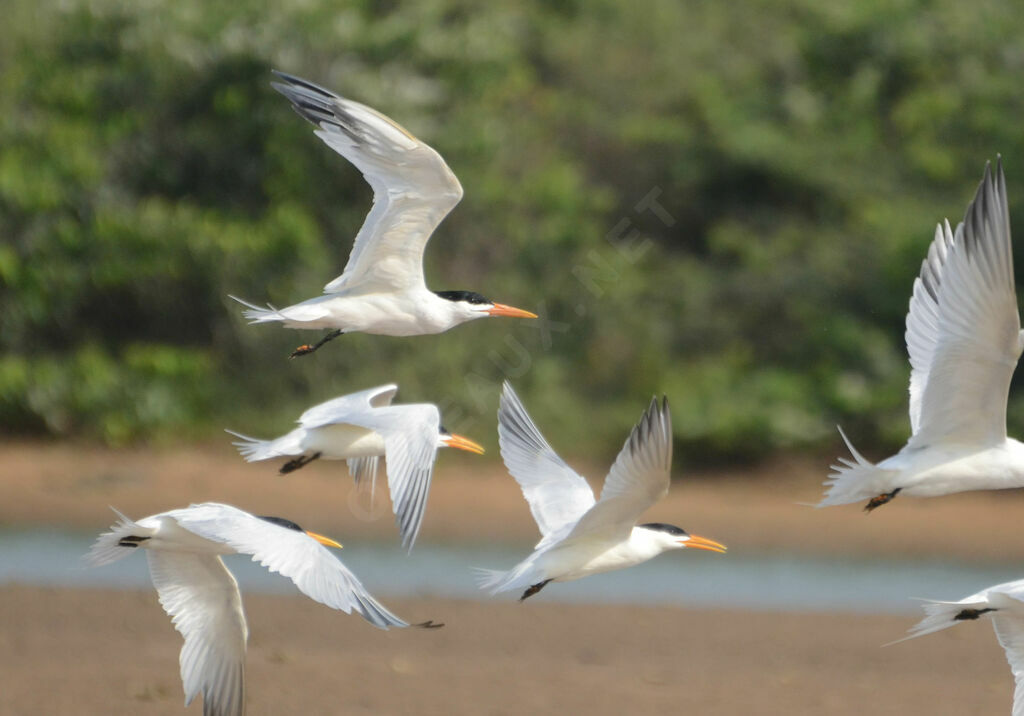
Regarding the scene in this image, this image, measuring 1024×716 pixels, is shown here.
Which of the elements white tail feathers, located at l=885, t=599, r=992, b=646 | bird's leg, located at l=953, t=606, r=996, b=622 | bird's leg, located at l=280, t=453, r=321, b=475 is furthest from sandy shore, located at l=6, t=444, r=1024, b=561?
bird's leg, located at l=953, t=606, r=996, b=622

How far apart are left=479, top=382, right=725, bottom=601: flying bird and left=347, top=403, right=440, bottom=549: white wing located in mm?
465

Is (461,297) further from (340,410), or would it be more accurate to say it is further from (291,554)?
(291,554)

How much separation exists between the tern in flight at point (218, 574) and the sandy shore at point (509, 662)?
171 centimetres

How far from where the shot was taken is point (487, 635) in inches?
449

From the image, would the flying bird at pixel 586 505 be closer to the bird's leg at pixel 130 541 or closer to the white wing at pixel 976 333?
the white wing at pixel 976 333

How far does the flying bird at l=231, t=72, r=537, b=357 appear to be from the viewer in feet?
22.4

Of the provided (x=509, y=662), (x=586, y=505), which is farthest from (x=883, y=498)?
(x=509, y=662)

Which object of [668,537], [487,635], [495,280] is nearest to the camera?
→ [668,537]

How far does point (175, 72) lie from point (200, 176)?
1134 millimetres

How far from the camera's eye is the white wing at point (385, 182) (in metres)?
6.81

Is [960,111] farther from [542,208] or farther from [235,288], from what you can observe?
[235,288]

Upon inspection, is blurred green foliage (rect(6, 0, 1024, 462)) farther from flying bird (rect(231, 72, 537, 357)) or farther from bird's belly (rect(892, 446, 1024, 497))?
bird's belly (rect(892, 446, 1024, 497))

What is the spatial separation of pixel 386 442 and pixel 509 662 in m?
3.98

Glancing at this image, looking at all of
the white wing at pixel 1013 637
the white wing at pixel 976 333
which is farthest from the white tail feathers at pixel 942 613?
the white wing at pixel 976 333
